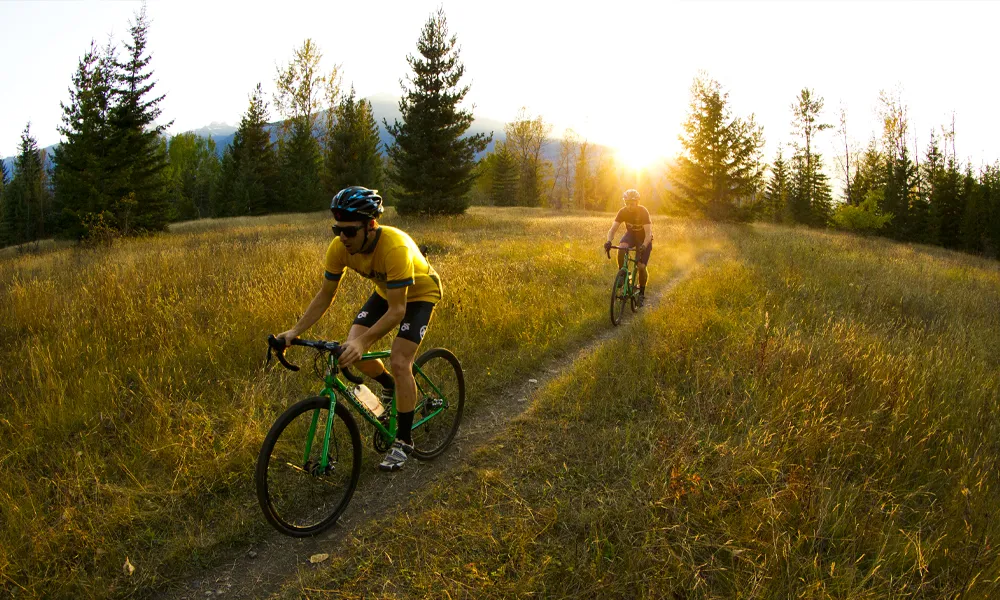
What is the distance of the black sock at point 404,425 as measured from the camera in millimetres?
3941

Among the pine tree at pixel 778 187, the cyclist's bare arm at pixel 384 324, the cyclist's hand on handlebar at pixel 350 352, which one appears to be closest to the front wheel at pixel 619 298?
the cyclist's bare arm at pixel 384 324

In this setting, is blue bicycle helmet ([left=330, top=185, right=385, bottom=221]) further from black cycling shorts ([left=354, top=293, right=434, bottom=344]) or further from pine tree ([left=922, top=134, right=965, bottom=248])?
pine tree ([left=922, top=134, right=965, bottom=248])

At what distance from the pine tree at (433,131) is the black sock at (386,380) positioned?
20895mm

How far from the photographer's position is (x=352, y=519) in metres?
3.56

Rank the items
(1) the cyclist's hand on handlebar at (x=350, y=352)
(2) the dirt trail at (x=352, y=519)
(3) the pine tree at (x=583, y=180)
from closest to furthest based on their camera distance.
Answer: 1. (2) the dirt trail at (x=352, y=519)
2. (1) the cyclist's hand on handlebar at (x=350, y=352)
3. (3) the pine tree at (x=583, y=180)

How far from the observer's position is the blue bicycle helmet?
3238mm

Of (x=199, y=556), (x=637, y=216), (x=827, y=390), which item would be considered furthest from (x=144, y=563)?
(x=637, y=216)

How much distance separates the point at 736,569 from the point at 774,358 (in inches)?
132

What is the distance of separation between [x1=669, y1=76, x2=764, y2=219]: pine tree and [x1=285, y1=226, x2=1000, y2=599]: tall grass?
28.5 meters

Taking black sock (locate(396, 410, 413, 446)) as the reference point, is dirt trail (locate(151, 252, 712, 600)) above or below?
below

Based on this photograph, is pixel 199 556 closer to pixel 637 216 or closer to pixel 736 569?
pixel 736 569

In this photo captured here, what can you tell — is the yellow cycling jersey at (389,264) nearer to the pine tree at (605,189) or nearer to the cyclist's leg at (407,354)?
the cyclist's leg at (407,354)

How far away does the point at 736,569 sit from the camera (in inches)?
105

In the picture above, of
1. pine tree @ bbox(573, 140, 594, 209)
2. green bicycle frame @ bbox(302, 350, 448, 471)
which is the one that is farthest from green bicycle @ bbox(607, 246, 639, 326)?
pine tree @ bbox(573, 140, 594, 209)
